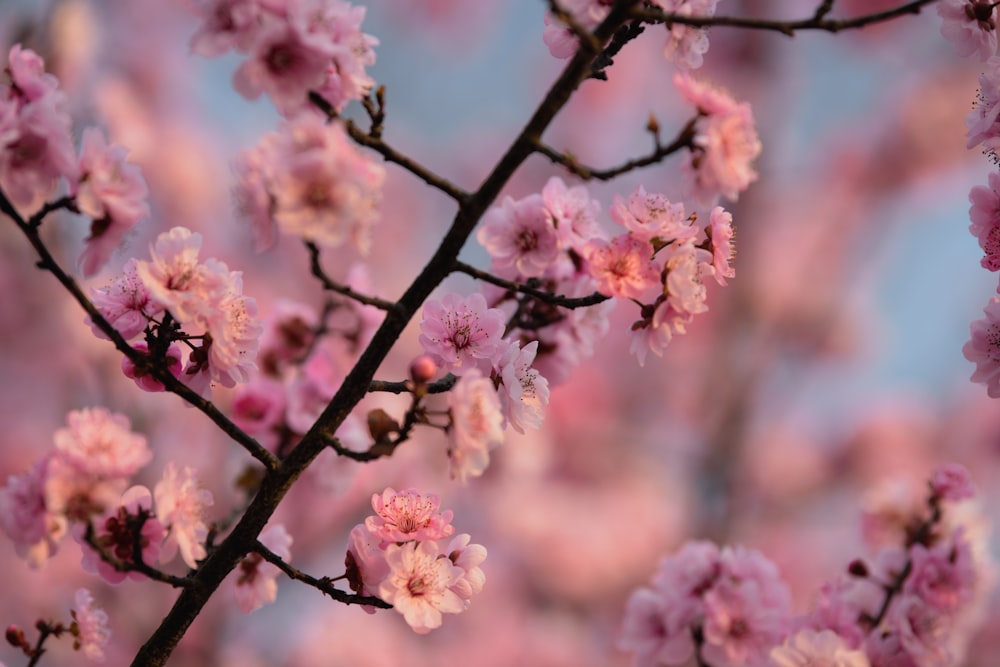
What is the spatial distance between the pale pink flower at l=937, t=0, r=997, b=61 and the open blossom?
0.35 meters

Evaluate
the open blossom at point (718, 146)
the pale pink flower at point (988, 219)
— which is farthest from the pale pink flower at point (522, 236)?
the pale pink flower at point (988, 219)

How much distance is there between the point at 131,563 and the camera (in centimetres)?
123

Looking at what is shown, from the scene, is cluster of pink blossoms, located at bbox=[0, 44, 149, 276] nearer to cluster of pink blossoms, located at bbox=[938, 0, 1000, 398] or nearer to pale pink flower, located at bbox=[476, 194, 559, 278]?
pale pink flower, located at bbox=[476, 194, 559, 278]

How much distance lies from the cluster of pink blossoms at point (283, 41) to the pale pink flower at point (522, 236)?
387 millimetres

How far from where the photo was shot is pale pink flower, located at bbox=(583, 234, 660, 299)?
1.30 metres

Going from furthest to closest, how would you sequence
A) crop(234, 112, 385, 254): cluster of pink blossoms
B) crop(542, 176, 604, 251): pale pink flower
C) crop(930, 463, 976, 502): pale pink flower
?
crop(930, 463, 976, 502): pale pink flower → crop(542, 176, 604, 251): pale pink flower → crop(234, 112, 385, 254): cluster of pink blossoms

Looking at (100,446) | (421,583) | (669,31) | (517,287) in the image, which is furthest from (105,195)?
(669,31)

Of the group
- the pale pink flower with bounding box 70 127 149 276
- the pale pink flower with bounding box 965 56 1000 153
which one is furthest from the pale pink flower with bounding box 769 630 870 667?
the pale pink flower with bounding box 70 127 149 276

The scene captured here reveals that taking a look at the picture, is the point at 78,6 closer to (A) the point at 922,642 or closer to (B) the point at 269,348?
(B) the point at 269,348

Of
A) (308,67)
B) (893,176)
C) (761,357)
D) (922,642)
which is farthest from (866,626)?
(893,176)

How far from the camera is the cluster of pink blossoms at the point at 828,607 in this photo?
1705 millimetres

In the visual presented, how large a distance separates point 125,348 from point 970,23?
1422 millimetres

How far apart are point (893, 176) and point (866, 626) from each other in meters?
6.58

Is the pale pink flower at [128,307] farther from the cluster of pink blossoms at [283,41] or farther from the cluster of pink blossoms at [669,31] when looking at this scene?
the cluster of pink blossoms at [669,31]
